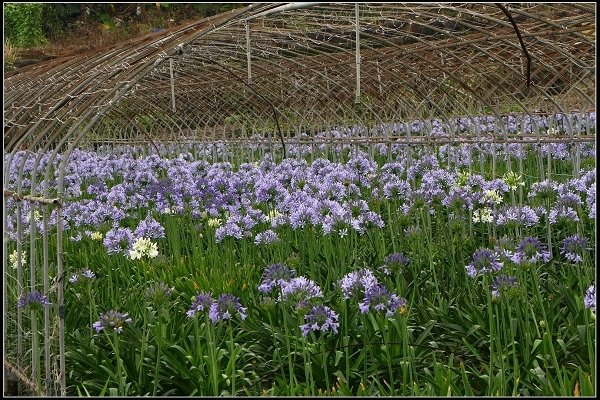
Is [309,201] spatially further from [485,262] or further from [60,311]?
[60,311]

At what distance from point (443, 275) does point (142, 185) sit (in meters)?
2.85

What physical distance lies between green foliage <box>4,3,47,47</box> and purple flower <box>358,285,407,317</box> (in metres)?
25.9

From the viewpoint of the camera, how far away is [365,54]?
30.3ft

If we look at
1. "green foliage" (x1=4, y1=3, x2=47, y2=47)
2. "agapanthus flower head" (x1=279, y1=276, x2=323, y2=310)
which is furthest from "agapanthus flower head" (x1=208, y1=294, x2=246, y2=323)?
"green foliage" (x1=4, y1=3, x2=47, y2=47)

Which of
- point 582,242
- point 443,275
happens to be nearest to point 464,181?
point 443,275

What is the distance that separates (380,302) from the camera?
2.87 m

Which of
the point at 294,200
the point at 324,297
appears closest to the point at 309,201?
the point at 294,200

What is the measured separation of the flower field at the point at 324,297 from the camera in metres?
3.20

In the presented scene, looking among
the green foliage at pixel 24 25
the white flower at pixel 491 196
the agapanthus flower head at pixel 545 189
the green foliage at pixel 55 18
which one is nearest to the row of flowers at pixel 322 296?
the agapanthus flower head at pixel 545 189

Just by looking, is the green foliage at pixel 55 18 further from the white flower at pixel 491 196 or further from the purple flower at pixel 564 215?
the purple flower at pixel 564 215

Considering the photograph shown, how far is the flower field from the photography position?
10.5 feet

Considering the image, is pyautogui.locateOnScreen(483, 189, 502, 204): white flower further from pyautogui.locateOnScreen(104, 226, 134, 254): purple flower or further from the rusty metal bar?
the rusty metal bar

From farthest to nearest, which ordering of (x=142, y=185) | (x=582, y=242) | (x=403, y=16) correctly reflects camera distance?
(x=403, y=16) < (x=142, y=185) < (x=582, y=242)

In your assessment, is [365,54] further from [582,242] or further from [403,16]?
[582,242]
